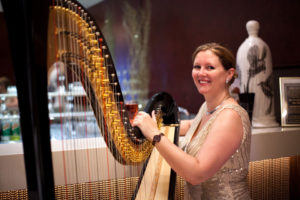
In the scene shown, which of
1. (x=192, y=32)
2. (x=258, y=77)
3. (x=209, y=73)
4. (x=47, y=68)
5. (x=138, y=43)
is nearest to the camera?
(x=47, y=68)

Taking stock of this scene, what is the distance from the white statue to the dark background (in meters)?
1.18

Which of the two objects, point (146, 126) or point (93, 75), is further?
point (146, 126)

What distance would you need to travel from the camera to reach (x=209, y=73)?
153cm

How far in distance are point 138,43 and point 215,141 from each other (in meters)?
4.65

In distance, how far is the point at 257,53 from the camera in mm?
2488

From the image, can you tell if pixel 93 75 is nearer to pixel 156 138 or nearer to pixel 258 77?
pixel 156 138

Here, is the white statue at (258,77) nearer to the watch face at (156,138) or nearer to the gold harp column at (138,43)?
the watch face at (156,138)

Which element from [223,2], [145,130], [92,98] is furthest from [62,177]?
[223,2]

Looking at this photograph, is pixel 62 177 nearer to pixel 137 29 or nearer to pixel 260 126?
pixel 260 126

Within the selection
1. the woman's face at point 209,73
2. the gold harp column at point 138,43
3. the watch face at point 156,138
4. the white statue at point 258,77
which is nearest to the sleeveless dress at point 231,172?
the woman's face at point 209,73

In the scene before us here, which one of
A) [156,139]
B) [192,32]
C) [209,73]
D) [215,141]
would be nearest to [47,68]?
[156,139]

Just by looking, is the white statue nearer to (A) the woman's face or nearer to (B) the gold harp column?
(A) the woman's face

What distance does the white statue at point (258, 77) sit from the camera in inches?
98.1

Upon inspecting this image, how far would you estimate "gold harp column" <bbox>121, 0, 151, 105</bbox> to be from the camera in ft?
18.6
